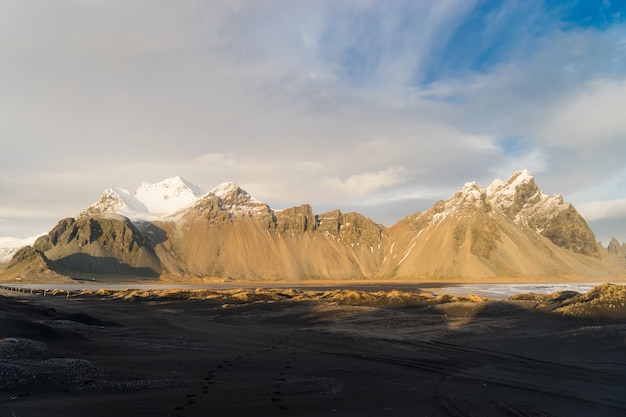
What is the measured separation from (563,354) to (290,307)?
89.6 feet

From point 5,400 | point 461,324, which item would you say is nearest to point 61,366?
point 5,400

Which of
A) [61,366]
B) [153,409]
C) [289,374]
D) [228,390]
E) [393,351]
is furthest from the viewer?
[393,351]

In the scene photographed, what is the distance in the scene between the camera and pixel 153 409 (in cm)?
978

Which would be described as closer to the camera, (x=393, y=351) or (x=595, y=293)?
(x=393, y=351)

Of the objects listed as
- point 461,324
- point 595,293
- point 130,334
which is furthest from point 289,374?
point 595,293

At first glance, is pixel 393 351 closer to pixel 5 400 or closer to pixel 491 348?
pixel 491 348

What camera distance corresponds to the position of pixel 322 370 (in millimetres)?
15070

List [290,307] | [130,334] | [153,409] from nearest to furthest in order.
Answer: [153,409], [130,334], [290,307]

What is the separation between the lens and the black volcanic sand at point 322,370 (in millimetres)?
10305

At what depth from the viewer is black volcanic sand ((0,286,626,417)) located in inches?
406

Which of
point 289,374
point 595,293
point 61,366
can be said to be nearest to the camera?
point 61,366

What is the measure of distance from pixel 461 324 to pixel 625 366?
40.4ft

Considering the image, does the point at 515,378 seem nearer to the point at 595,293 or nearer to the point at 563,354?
the point at 563,354

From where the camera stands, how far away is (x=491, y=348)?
1934cm
